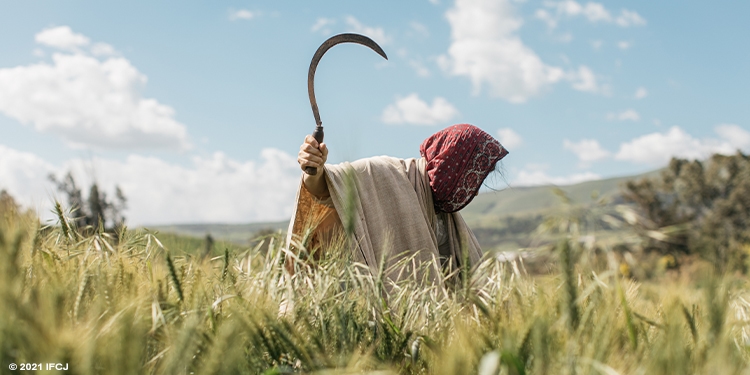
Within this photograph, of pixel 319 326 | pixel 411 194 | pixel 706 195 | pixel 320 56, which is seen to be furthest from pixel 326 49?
pixel 706 195

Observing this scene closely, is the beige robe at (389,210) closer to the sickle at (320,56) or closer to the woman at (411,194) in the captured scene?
the woman at (411,194)

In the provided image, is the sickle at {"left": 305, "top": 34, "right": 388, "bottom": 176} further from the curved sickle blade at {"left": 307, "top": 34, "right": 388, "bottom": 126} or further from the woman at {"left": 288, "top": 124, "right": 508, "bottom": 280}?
the woman at {"left": 288, "top": 124, "right": 508, "bottom": 280}

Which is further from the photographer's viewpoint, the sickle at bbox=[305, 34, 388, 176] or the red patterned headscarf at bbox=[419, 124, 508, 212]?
the red patterned headscarf at bbox=[419, 124, 508, 212]

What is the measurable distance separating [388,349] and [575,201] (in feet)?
2.87

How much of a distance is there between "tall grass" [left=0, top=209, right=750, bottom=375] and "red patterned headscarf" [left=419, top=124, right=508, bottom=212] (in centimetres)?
129

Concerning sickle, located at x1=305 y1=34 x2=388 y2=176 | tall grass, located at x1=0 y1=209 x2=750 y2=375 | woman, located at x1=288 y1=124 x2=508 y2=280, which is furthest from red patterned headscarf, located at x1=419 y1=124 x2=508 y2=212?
tall grass, located at x1=0 y1=209 x2=750 y2=375

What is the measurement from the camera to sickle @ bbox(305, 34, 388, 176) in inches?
121

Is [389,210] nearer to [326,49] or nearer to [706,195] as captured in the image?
[326,49]

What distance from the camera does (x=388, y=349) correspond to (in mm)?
1859

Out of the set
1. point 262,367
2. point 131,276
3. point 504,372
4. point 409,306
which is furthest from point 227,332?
point 409,306

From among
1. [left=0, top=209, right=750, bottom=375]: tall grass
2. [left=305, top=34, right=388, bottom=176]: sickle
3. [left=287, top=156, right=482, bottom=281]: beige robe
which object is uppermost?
[left=305, top=34, right=388, bottom=176]: sickle

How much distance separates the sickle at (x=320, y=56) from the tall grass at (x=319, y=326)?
Answer: 0.85 meters

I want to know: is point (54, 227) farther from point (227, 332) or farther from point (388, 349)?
point (227, 332)

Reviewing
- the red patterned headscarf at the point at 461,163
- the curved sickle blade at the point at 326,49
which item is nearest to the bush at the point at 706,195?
the red patterned headscarf at the point at 461,163
